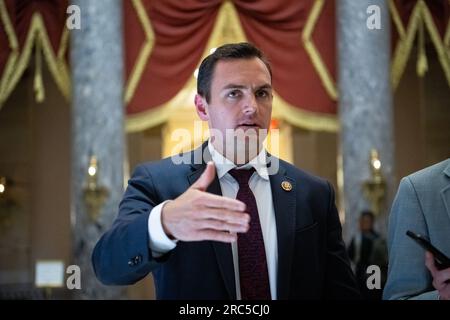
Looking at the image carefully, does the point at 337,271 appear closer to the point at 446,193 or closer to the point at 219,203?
the point at 446,193

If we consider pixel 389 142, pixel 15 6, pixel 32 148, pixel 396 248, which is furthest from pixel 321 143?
pixel 396 248

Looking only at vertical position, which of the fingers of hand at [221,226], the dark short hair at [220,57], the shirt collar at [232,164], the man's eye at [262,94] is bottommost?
the fingers of hand at [221,226]

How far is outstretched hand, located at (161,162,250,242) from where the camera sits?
1.34 m

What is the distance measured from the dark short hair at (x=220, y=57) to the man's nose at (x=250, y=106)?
0.11 m

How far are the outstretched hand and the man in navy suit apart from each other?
0.11 metres

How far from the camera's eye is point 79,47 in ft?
21.7

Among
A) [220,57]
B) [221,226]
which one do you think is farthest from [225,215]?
[220,57]

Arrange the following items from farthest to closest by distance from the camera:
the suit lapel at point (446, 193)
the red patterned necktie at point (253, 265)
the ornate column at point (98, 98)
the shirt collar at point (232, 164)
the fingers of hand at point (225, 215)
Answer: the ornate column at point (98, 98)
the suit lapel at point (446, 193)
the shirt collar at point (232, 164)
the red patterned necktie at point (253, 265)
the fingers of hand at point (225, 215)

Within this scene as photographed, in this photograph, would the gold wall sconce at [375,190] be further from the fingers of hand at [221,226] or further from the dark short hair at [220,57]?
the fingers of hand at [221,226]

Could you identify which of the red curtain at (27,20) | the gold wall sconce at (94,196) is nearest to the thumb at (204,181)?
the gold wall sconce at (94,196)

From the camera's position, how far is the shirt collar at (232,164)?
1759mm

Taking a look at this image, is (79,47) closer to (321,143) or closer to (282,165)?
(321,143)

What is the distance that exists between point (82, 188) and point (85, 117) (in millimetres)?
618

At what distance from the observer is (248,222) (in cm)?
154
